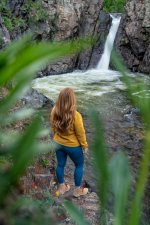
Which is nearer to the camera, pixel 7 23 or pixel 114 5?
pixel 7 23

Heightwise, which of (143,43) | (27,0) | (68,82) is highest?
(27,0)

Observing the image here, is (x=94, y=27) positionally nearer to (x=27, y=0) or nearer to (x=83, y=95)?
(x=27, y=0)

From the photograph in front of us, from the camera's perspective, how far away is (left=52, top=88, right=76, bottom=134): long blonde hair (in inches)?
210

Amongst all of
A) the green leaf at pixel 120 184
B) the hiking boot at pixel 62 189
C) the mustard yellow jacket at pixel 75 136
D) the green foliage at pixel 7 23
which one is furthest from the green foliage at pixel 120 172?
Result: the green foliage at pixel 7 23

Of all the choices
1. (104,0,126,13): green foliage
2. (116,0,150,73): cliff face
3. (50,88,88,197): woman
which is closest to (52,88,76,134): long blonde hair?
(50,88,88,197): woman

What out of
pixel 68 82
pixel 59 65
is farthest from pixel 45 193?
pixel 59 65

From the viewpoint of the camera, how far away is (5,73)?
1.44 feet

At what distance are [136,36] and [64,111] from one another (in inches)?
673

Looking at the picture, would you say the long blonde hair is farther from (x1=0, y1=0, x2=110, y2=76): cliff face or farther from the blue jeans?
(x1=0, y1=0, x2=110, y2=76): cliff face

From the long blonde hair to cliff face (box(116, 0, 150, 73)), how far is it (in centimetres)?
1583

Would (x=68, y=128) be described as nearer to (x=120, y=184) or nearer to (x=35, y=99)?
(x=120, y=184)

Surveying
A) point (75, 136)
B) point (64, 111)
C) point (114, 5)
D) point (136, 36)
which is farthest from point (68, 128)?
point (114, 5)

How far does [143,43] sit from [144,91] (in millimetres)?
21538

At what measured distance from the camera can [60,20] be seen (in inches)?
805
